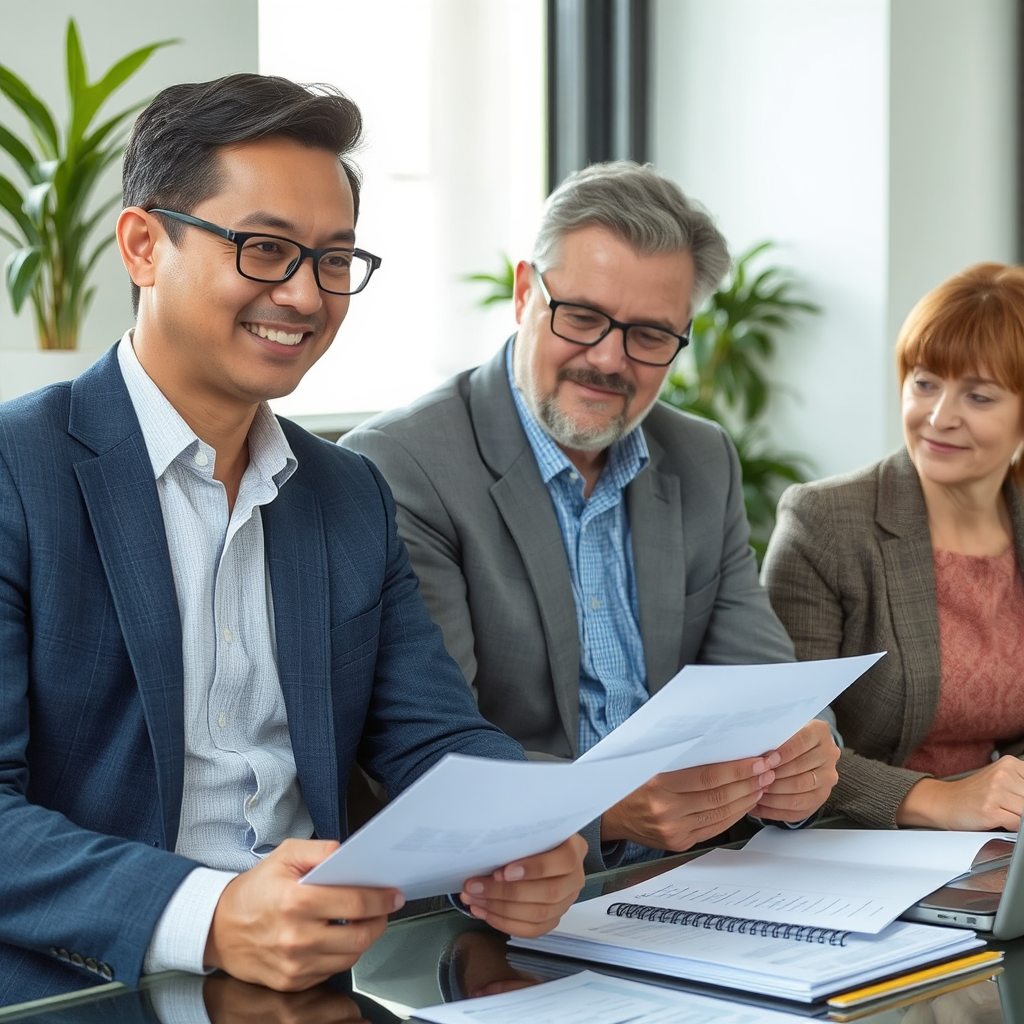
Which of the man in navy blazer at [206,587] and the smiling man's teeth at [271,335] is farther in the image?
the smiling man's teeth at [271,335]

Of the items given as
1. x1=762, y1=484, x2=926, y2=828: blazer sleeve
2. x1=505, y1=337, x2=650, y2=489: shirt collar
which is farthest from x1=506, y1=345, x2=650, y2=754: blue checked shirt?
x1=762, y1=484, x2=926, y2=828: blazer sleeve

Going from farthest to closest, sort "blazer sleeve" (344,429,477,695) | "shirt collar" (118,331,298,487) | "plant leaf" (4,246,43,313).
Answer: "plant leaf" (4,246,43,313) < "blazer sleeve" (344,429,477,695) < "shirt collar" (118,331,298,487)

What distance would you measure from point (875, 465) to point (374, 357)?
6.71 feet

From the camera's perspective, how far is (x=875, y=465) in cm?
238

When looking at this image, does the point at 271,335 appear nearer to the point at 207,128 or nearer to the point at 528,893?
the point at 207,128

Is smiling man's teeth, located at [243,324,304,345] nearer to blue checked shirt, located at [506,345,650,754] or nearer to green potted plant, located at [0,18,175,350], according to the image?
blue checked shirt, located at [506,345,650,754]

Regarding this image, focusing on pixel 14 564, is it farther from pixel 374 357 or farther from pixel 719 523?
pixel 374 357

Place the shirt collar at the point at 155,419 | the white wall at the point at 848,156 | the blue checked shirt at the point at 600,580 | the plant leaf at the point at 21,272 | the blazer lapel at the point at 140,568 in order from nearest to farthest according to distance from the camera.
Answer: the blazer lapel at the point at 140,568 → the shirt collar at the point at 155,419 → the blue checked shirt at the point at 600,580 → the plant leaf at the point at 21,272 → the white wall at the point at 848,156

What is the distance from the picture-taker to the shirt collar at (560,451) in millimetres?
2041

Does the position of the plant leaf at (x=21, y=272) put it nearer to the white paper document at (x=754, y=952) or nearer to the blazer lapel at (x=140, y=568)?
the blazer lapel at (x=140, y=568)

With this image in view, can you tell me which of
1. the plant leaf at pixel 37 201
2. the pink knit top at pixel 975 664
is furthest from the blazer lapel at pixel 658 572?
the plant leaf at pixel 37 201

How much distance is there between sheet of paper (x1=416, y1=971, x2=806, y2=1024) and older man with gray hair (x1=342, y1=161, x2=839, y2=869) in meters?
0.72

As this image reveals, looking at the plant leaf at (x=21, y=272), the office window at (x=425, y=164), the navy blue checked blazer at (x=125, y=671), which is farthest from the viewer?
the office window at (x=425, y=164)

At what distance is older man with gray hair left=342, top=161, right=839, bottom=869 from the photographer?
6.29 feet
